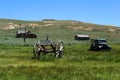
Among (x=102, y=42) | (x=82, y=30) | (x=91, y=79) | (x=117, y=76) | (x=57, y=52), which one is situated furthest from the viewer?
(x=82, y=30)

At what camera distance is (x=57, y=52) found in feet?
151

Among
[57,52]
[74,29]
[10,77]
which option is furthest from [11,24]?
[10,77]

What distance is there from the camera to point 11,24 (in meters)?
197

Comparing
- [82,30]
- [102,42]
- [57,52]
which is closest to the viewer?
[57,52]

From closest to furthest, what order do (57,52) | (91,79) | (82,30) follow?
(91,79) < (57,52) < (82,30)

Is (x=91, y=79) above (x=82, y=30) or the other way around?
above

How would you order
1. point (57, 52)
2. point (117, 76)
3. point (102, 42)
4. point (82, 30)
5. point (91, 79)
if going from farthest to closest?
point (82, 30) → point (102, 42) → point (57, 52) → point (117, 76) → point (91, 79)

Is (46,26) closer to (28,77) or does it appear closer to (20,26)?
(20,26)

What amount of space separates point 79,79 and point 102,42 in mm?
47152

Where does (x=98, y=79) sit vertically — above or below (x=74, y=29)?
above

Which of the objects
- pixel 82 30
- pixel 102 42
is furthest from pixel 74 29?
pixel 102 42

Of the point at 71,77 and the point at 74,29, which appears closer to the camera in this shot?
the point at 71,77

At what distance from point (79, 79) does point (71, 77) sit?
117cm

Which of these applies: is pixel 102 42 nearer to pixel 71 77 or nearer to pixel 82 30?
pixel 71 77
